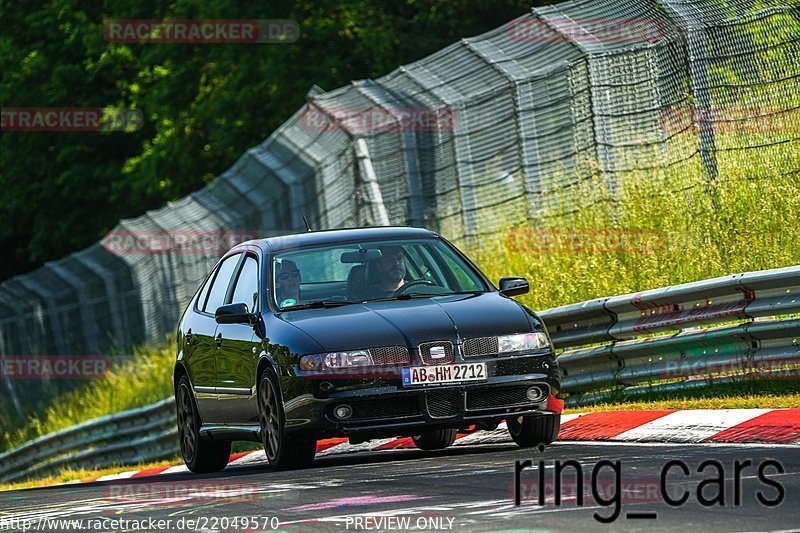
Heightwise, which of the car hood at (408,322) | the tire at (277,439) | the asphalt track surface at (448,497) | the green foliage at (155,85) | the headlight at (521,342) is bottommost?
the asphalt track surface at (448,497)

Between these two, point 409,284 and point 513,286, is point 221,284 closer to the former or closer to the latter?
point 409,284

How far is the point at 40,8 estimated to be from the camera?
4759 cm

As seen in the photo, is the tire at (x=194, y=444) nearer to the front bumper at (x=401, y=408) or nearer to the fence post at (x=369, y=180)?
the front bumper at (x=401, y=408)

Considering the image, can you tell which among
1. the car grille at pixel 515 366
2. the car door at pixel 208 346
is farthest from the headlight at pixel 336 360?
the car door at pixel 208 346

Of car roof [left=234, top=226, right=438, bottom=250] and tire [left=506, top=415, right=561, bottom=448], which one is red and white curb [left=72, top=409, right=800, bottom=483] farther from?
car roof [left=234, top=226, right=438, bottom=250]

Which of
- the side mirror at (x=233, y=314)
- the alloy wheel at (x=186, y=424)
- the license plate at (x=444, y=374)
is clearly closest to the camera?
the license plate at (x=444, y=374)

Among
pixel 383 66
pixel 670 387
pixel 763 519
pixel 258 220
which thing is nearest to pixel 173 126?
pixel 383 66

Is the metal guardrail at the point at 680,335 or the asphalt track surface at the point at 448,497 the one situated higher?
the metal guardrail at the point at 680,335

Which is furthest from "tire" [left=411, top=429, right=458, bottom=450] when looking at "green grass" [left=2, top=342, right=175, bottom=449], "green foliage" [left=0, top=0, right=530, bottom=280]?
"green foliage" [left=0, top=0, right=530, bottom=280]

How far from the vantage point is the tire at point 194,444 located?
44.3 feet

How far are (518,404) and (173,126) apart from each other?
30.7 m

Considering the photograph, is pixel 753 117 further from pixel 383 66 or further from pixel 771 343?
pixel 383 66

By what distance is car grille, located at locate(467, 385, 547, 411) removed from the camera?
435 inches

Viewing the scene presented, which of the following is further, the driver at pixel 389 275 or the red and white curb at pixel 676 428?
the driver at pixel 389 275
